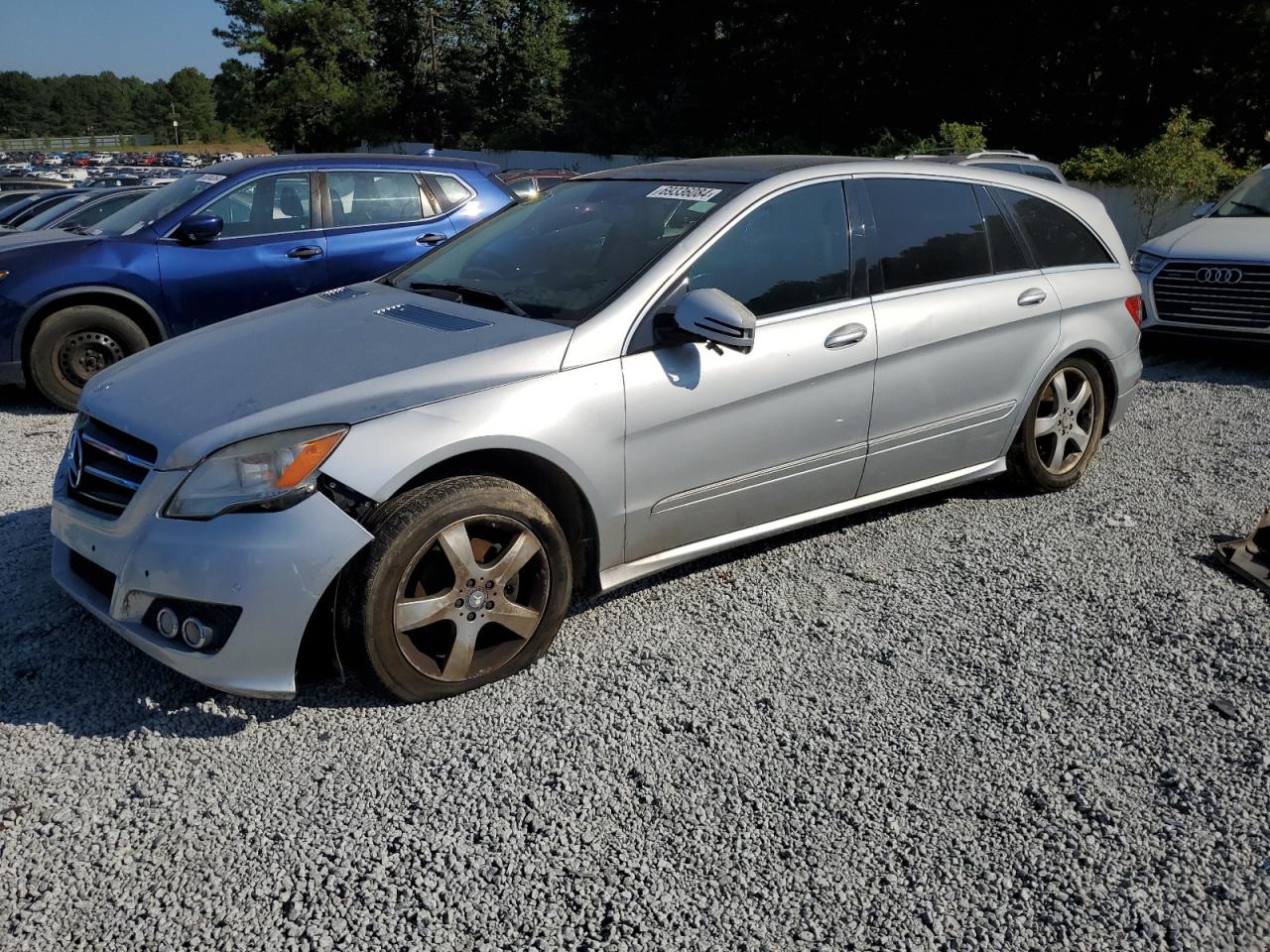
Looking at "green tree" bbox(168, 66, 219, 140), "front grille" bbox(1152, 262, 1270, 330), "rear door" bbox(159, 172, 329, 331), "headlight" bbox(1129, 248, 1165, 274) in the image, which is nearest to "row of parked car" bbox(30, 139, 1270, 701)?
"rear door" bbox(159, 172, 329, 331)

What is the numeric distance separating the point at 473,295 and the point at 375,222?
426cm

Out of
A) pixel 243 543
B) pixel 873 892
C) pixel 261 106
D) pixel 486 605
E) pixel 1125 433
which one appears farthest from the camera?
pixel 261 106

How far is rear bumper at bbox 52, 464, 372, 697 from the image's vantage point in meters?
2.98

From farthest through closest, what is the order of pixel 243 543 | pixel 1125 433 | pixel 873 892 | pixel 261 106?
pixel 261 106
pixel 1125 433
pixel 243 543
pixel 873 892

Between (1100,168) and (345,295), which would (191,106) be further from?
(345,295)

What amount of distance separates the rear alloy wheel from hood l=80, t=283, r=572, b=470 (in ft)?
8.56

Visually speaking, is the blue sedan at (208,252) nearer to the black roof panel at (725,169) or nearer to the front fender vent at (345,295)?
the front fender vent at (345,295)

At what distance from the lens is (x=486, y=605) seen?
332cm

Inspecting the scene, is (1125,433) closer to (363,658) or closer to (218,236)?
(363,658)

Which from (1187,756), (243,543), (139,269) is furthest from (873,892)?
(139,269)

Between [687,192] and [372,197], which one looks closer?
[687,192]

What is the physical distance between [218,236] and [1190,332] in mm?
7463

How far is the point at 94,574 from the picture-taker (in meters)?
3.38

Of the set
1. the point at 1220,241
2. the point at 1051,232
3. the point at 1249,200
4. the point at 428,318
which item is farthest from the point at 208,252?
the point at 1249,200
